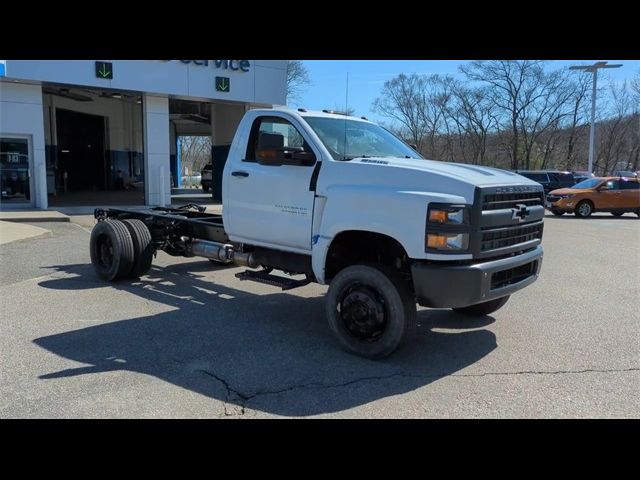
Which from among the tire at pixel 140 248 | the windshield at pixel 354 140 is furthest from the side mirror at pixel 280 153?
the tire at pixel 140 248

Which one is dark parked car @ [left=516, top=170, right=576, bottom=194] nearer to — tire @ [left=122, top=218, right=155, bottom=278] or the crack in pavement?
tire @ [left=122, top=218, right=155, bottom=278]

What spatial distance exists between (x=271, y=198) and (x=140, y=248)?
3.03 meters

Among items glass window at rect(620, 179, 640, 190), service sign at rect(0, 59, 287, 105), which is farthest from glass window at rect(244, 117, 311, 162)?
glass window at rect(620, 179, 640, 190)

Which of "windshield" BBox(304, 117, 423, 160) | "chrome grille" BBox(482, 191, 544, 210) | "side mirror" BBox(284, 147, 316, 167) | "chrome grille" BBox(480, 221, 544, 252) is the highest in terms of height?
"windshield" BBox(304, 117, 423, 160)

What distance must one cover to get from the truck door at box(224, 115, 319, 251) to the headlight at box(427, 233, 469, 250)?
4.66ft

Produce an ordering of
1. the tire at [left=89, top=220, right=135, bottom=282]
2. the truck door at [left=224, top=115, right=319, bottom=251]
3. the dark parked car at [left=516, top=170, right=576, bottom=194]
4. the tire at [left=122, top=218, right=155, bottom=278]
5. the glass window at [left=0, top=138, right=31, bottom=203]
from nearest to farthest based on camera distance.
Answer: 1. the truck door at [left=224, top=115, right=319, bottom=251]
2. the tire at [left=89, top=220, right=135, bottom=282]
3. the tire at [left=122, top=218, right=155, bottom=278]
4. the glass window at [left=0, top=138, right=31, bottom=203]
5. the dark parked car at [left=516, top=170, right=576, bottom=194]

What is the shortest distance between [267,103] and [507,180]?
18582 mm

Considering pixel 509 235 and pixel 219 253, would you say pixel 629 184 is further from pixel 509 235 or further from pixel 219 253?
pixel 219 253

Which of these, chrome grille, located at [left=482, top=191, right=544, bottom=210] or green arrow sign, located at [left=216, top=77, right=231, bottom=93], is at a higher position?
green arrow sign, located at [left=216, top=77, right=231, bottom=93]

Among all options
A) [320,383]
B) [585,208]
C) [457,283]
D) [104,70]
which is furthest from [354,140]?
[585,208]

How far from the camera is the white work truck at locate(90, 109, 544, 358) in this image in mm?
4531

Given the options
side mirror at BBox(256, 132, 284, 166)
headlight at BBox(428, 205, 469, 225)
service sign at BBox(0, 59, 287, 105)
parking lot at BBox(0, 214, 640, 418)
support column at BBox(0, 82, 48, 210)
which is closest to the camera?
parking lot at BBox(0, 214, 640, 418)

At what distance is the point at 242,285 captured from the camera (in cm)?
805

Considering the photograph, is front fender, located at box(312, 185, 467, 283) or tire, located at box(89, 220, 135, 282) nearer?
front fender, located at box(312, 185, 467, 283)
